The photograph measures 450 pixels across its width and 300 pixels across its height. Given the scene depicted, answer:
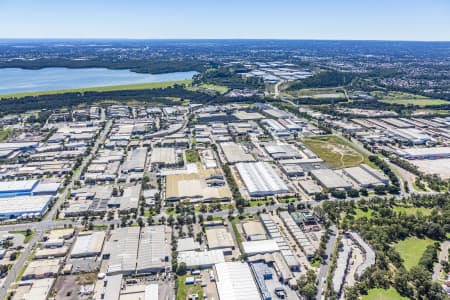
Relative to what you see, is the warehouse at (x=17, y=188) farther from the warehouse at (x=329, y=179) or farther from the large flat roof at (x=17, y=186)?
the warehouse at (x=329, y=179)

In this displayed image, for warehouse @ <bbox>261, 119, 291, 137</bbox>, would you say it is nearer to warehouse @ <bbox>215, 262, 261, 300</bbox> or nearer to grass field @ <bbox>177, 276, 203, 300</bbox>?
warehouse @ <bbox>215, 262, 261, 300</bbox>

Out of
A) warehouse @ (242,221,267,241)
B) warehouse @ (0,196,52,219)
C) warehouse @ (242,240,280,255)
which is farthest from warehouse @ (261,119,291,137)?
warehouse @ (0,196,52,219)

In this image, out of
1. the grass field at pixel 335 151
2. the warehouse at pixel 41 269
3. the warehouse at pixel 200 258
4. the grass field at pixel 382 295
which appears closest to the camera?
the grass field at pixel 382 295

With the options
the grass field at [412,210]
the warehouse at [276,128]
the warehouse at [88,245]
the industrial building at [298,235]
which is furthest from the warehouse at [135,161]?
the grass field at [412,210]

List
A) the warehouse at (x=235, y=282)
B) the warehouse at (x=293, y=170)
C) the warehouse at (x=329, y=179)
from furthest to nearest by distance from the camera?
the warehouse at (x=293, y=170), the warehouse at (x=329, y=179), the warehouse at (x=235, y=282)

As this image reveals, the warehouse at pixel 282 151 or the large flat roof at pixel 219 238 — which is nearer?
the large flat roof at pixel 219 238

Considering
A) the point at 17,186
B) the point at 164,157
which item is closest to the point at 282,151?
the point at 164,157

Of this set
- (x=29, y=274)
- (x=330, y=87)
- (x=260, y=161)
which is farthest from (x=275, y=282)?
(x=330, y=87)

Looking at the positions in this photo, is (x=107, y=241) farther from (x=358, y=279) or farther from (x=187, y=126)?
(x=187, y=126)
